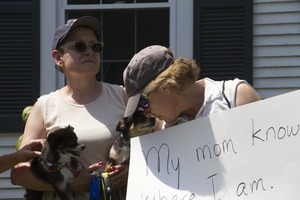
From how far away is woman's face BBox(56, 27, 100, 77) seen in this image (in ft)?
10.5

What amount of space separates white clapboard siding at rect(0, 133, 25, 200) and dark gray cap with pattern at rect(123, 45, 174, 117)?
3.44 meters

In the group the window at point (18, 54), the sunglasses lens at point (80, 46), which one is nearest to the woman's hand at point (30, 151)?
the sunglasses lens at point (80, 46)

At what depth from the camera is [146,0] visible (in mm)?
5992

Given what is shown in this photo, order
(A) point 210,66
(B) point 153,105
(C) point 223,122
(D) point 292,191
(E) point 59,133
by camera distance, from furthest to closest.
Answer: (A) point 210,66
(E) point 59,133
(B) point 153,105
(C) point 223,122
(D) point 292,191

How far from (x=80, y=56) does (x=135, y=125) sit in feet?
1.24

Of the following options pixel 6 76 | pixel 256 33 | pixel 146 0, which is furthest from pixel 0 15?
pixel 256 33

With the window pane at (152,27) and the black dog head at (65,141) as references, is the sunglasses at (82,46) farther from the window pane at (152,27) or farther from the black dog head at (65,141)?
the window pane at (152,27)

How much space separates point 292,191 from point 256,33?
3.79m

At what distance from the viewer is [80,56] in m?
3.20

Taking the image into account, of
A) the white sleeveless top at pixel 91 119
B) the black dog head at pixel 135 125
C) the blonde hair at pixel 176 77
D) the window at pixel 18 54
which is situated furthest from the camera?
the window at pixel 18 54

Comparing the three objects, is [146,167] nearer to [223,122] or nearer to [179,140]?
[179,140]

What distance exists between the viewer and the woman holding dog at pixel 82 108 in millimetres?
3154

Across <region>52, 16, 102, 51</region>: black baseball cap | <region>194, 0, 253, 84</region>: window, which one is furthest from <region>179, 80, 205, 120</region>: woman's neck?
<region>194, 0, 253, 84</region>: window

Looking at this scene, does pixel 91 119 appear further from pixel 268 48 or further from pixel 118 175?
pixel 268 48
